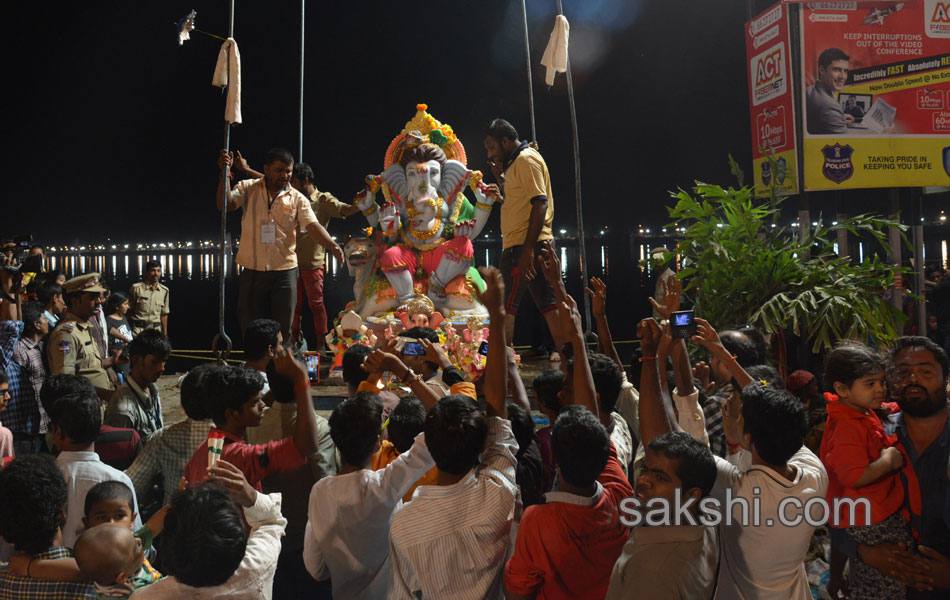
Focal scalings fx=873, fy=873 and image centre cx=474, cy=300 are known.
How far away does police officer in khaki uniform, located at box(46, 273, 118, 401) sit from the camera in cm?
595

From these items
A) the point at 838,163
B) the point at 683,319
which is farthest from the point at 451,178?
the point at 683,319

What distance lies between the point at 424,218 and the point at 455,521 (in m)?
6.57

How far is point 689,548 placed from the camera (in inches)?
99.7

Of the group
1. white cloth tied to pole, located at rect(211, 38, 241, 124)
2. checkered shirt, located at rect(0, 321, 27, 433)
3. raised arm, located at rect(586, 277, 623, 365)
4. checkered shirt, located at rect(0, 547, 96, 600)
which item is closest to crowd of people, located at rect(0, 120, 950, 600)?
checkered shirt, located at rect(0, 547, 96, 600)

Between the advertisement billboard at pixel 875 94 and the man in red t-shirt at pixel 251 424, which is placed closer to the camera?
the man in red t-shirt at pixel 251 424

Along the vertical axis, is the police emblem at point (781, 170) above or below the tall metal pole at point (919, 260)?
above

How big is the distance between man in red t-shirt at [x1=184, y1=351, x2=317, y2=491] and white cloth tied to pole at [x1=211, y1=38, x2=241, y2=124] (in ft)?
16.5

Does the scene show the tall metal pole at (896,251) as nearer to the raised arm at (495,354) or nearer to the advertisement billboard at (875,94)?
the advertisement billboard at (875,94)

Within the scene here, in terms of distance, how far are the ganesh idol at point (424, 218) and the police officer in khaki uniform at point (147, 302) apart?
10.1 feet

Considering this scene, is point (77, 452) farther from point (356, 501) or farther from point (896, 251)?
point (896, 251)

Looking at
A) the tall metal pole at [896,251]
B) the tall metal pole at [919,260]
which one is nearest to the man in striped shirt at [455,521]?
the tall metal pole at [896,251]

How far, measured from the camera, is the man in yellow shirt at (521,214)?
6.70 metres

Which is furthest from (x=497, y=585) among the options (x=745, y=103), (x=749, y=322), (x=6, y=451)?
(x=745, y=103)

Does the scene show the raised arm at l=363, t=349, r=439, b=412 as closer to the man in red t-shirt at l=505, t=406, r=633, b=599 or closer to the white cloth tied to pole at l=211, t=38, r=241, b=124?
the man in red t-shirt at l=505, t=406, r=633, b=599
